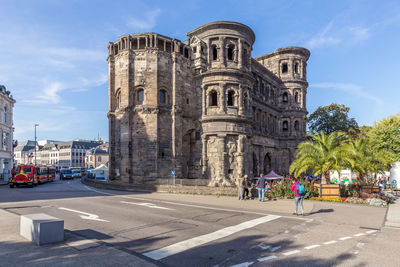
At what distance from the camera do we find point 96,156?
108 meters

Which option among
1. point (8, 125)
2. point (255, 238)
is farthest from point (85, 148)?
point (255, 238)

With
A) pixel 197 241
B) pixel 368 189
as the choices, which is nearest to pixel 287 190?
pixel 368 189

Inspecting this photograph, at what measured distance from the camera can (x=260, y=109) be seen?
41.0 metres

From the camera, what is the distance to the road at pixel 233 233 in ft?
22.7

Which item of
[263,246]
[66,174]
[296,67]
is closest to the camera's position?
[263,246]

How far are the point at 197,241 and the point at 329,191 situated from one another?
12491 mm

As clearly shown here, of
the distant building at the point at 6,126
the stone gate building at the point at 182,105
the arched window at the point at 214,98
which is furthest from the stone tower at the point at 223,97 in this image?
the distant building at the point at 6,126

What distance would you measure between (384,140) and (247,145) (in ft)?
59.4

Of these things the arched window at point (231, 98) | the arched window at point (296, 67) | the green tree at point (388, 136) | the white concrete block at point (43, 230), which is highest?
the arched window at point (296, 67)

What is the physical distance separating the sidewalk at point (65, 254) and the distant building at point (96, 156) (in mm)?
103534

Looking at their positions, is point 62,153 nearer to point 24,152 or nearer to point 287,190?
point 24,152

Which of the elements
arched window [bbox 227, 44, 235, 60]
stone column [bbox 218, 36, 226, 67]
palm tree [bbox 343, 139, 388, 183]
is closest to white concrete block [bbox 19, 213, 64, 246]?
palm tree [bbox 343, 139, 388, 183]

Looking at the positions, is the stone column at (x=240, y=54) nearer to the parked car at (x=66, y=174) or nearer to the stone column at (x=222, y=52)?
the stone column at (x=222, y=52)

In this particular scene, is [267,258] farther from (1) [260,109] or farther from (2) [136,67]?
(1) [260,109]
